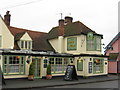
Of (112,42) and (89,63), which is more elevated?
(112,42)

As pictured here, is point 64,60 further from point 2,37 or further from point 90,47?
point 2,37

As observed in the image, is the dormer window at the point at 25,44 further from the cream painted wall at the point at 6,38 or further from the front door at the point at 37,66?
the front door at the point at 37,66

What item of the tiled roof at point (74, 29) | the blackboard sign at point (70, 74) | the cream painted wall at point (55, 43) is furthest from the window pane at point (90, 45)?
the blackboard sign at point (70, 74)

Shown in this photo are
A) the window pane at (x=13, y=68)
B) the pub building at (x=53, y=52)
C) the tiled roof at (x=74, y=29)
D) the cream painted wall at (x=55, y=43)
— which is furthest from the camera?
the cream painted wall at (x=55, y=43)

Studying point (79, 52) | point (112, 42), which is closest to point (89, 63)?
point (79, 52)

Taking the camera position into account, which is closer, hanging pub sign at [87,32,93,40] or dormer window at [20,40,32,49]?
dormer window at [20,40,32,49]

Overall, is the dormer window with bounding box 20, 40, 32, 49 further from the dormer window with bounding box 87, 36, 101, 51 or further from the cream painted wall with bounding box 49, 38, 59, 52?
the dormer window with bounding box 87, 36, 101, 51

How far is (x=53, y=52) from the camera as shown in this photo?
26844 mm

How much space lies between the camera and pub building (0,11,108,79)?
69.4 ft

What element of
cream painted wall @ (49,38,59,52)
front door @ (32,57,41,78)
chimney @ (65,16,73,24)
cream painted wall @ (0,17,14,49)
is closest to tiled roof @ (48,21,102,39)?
cream painted wall @ (49,38,59,52)

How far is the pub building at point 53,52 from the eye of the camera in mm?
21156

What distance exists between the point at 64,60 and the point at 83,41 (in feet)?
11.8

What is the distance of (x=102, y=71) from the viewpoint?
2898cm

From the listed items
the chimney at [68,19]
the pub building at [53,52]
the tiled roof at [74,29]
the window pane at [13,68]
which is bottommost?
the window pane at [13,68]
